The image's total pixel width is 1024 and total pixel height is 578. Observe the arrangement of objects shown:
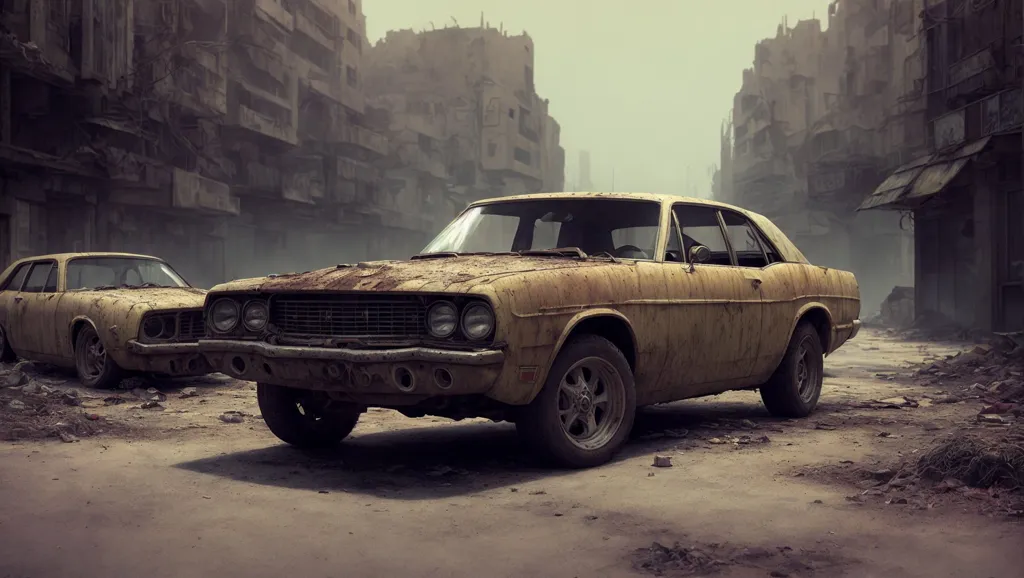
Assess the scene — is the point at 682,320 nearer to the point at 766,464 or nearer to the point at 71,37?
the point at 766,464

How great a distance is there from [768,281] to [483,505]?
3.44 metres

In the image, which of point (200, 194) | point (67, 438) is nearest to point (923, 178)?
point (67, 438)

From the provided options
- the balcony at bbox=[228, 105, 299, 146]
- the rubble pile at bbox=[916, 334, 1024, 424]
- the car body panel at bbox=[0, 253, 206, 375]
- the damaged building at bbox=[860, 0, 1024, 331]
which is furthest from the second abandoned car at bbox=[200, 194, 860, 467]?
the balcony at bbox=[228, 105, 299, 146]

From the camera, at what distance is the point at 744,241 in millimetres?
7676

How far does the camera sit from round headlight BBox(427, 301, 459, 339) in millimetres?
4879

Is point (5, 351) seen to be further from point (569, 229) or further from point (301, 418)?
point (569, 229)

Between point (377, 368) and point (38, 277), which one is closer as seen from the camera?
point (377, 368)

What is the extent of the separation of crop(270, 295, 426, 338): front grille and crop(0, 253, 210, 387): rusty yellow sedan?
2996 mm

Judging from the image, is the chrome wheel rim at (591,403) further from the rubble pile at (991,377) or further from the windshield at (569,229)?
the rubble pile at (991,377)

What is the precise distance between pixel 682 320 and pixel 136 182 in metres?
27.6

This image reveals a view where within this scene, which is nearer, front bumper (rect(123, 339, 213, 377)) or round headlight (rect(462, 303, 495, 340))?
round headlight (rect(462, 303, 495, 340))

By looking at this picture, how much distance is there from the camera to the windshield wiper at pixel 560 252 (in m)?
5.93

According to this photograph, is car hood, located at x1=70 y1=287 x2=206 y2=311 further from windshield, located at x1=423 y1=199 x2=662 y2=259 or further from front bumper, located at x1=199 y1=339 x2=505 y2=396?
front bumper, located at x1=199 y1=339 x2=505 y2=396

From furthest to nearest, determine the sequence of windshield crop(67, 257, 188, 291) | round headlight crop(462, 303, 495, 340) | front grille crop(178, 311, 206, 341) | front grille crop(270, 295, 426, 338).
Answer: windshield crop(67, 257, 188, 291), front grille crop(178, 311, 206, 341), front grille crop(270, 295, 426, 338), round headlight crop(462, 303, 495, 340)
